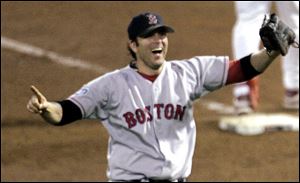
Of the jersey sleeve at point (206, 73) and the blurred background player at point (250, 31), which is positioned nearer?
the jersey sleeve at point (206, 73)

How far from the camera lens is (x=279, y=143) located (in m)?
8.01

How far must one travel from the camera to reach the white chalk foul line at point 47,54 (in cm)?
1032

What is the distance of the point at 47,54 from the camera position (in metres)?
10.9

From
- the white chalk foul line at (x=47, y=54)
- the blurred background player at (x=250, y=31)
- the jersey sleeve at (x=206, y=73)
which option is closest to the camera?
the jersey sleeve at (x=206, y=73)

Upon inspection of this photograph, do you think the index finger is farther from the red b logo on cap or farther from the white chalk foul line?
the white chalk foul line

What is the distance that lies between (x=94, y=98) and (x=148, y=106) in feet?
1.00

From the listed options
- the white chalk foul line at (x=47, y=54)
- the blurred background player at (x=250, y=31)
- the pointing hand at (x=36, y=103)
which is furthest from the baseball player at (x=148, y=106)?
the white chalk foul line at (x=47, y=54)

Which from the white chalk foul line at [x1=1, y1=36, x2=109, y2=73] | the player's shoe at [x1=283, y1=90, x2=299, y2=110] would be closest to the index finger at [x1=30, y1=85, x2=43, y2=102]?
the player's shoe at [x1=283, y1=90, x2=299, y2=110]

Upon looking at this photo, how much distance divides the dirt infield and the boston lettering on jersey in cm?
202

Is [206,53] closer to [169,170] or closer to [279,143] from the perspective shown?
[279,143]

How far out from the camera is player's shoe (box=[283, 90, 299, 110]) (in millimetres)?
8742

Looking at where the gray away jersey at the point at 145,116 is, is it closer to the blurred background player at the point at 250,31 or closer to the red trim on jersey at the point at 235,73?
the red trim on jersey at the point at 235,73

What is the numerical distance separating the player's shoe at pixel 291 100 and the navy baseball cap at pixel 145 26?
3578 mm

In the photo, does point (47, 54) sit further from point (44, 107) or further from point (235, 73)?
point (44, 107)
